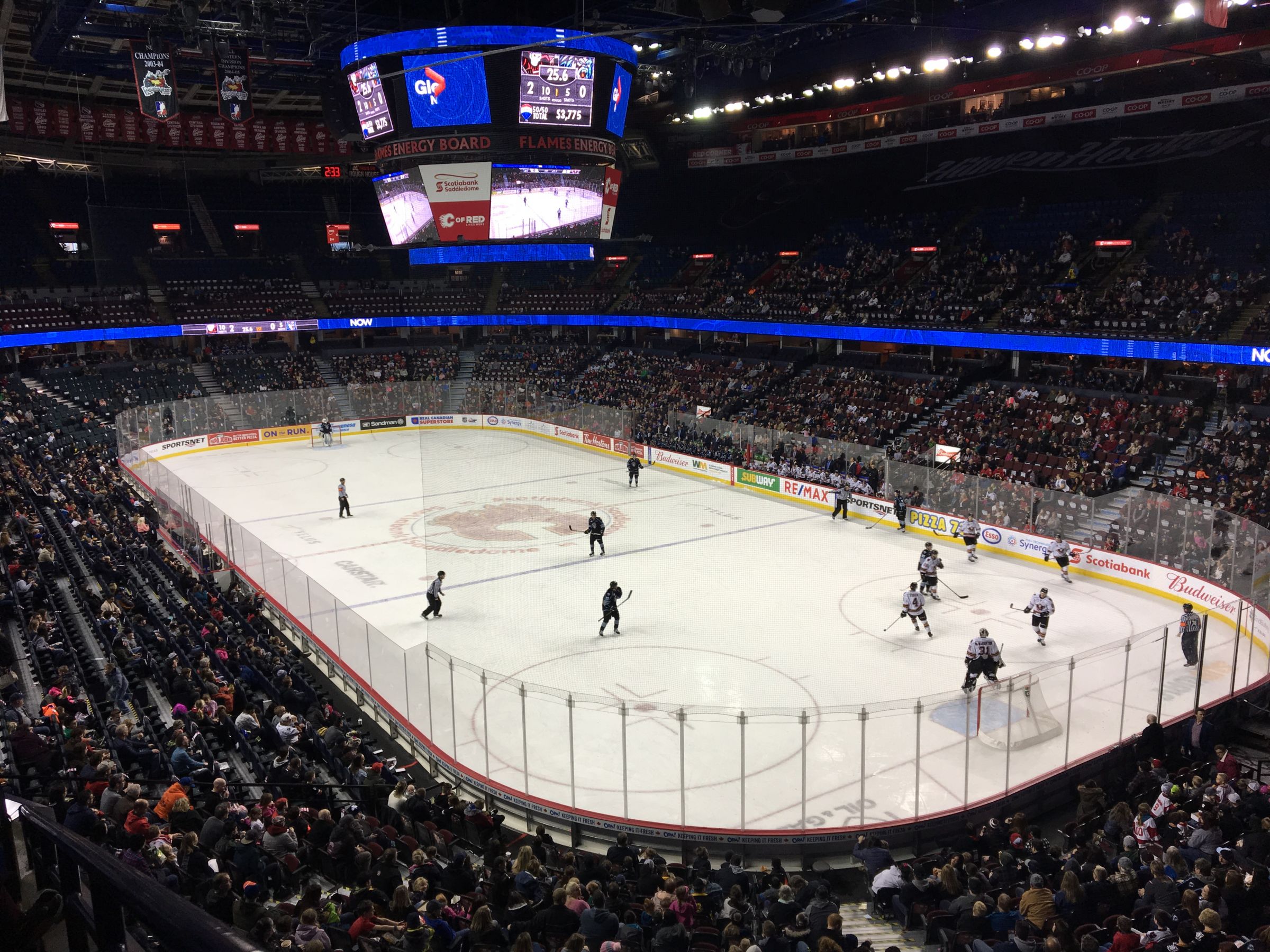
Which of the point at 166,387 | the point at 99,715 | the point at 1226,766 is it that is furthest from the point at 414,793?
the point at 166,387

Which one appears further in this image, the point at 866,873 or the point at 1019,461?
the point at 1019,461

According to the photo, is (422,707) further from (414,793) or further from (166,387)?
(166,387)

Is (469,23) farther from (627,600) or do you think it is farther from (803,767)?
(803,767)

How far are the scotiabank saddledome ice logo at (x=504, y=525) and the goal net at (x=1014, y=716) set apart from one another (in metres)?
15.0

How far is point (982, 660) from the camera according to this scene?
51.1ft

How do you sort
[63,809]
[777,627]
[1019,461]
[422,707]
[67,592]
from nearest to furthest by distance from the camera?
[63,809], [422,707], [67,592], [777,627], [1019,461]

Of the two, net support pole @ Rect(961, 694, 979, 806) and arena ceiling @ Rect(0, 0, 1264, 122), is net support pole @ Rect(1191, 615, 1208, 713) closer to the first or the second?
net support pole @ Rect(961, 694, 979, 806)

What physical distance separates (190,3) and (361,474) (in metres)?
18.0

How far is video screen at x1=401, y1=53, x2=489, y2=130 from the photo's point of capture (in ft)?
80.2

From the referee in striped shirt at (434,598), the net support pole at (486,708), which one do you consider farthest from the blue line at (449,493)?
the net support pole at (486,708)

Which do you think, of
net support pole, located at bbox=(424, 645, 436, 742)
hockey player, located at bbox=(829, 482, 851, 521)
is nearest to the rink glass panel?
net support pole, located at bbox=(424, 645, 436, 742)

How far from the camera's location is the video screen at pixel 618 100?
2620cm

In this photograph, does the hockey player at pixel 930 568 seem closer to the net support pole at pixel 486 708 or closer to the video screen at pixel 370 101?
the net support pole at pixel 486 708

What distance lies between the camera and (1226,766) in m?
11.5
